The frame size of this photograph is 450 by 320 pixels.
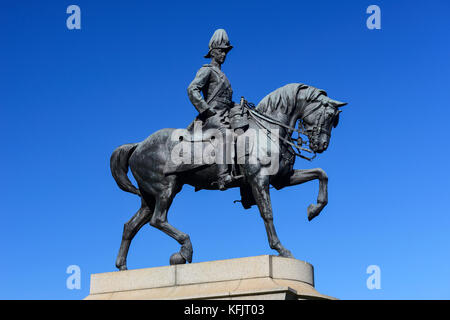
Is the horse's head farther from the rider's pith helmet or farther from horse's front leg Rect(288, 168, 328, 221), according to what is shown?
the rider's pith helmet

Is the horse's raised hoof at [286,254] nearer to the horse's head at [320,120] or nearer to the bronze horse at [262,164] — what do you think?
the bronze horse at [262,164]

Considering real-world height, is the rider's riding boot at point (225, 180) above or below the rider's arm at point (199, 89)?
below

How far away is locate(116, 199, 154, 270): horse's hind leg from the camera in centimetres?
1505

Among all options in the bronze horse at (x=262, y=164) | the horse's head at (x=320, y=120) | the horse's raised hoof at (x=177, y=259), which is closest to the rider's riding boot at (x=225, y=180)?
the bronze horse at (x=262, y=164)

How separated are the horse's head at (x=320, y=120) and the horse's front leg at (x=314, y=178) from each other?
0.45 metres

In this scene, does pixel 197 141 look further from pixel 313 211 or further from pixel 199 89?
pixel 313 211

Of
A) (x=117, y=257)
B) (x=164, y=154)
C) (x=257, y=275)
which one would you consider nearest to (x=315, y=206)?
(x=257, y=275)

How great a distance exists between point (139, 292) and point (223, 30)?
5.62 metres

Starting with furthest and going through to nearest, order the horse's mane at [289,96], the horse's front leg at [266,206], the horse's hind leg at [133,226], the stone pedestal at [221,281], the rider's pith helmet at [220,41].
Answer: the rider's pith helmet at [220,41], the horse's hind leg at [133,226], the horse's mane at [289,96], the horse's front leg at [266,206], the stone pedestal at [221,281]

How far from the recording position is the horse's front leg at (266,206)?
13.6 metres

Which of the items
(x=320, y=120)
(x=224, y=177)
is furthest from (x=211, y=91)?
(x=320, y=120)
